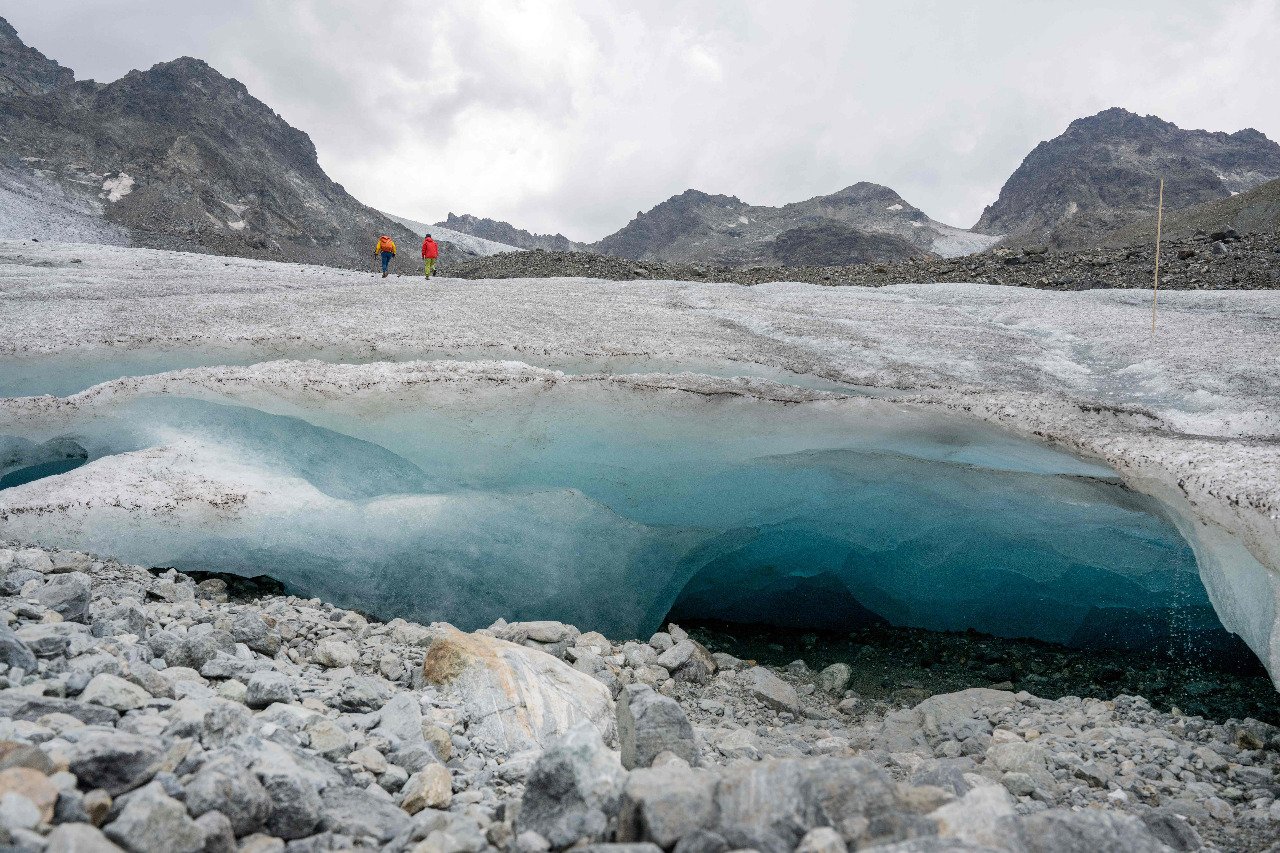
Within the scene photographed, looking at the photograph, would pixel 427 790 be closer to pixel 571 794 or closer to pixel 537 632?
pixel 571 794

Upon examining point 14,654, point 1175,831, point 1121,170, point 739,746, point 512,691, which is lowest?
point 739,746

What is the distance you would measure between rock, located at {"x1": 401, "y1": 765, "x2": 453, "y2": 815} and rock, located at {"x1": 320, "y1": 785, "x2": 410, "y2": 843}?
0.09m

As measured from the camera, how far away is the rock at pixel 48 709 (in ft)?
5.67

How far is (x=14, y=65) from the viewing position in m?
45.9

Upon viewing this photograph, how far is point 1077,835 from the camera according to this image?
64.6 inches

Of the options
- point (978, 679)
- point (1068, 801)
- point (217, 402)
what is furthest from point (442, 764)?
point (978, 679)

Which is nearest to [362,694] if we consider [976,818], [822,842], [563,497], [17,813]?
[17,813]

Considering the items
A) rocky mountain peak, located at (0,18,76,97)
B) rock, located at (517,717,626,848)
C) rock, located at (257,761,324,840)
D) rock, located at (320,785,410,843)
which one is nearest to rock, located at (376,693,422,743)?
rock, located at (320,785,410,843)

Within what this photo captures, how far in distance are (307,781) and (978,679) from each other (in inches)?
176

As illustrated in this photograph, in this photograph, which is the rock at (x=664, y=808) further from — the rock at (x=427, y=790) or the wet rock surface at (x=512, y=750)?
the rock at (x=427, y=790)

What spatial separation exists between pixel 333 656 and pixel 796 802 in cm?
227

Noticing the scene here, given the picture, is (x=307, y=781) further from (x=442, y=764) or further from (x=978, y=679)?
(x=978, y=679)

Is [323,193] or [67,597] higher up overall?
[323,193]

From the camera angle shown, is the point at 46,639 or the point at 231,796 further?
the point at 46,639
